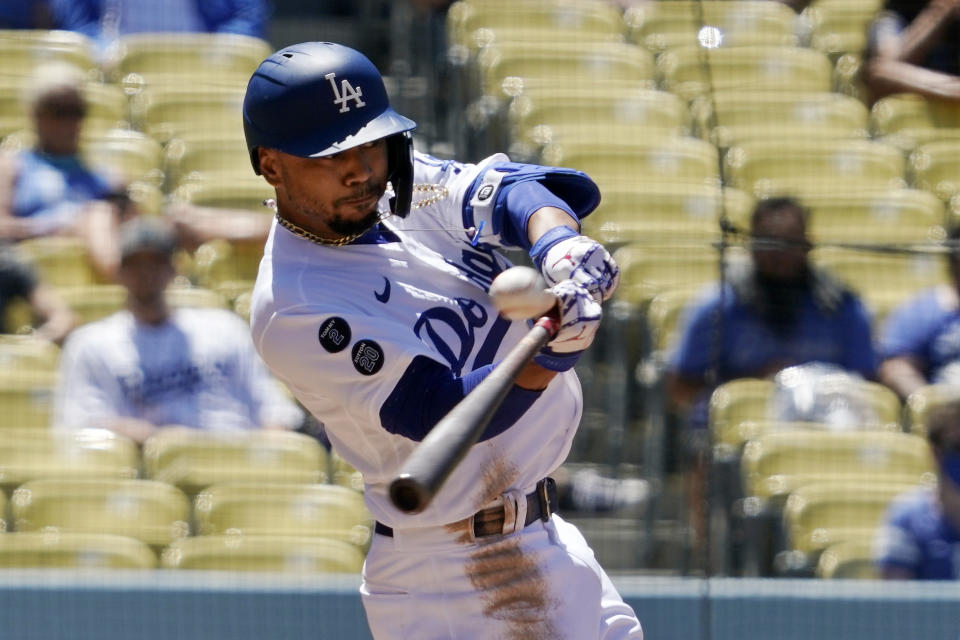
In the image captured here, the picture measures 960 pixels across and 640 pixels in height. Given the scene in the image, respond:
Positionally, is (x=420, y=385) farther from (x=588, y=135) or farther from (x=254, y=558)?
(x=588, y=135)

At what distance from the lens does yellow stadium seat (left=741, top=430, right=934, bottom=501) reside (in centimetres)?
403

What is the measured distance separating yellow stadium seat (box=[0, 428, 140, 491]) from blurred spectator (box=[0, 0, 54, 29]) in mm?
1471

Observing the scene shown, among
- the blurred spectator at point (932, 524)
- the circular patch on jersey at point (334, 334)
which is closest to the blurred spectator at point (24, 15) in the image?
the circular patch on jersey at point (334, 334)

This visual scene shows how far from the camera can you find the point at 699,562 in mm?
3977

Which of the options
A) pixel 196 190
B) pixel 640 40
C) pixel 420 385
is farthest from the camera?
pixel 640 40

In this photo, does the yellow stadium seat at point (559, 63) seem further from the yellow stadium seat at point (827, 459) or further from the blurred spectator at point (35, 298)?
the blurred spectator at point (35, 298)

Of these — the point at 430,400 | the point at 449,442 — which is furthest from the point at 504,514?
the point at 449,442

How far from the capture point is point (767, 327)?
4.03m

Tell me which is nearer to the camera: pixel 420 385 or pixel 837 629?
pixel 420 385

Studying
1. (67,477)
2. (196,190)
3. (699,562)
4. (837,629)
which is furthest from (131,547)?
(837,629)

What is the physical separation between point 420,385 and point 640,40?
324 cm

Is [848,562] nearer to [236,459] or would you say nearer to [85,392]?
[236,459]

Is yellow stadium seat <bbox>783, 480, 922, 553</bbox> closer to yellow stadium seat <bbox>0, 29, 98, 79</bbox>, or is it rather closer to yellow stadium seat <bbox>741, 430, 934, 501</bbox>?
yellow stadium seat <bbox>741, 430, 934, 501</bbox>

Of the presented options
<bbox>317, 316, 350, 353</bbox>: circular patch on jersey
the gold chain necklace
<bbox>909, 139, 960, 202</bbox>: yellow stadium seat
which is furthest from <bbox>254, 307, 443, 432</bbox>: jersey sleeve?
<bbox>909, 139, 960, 202</bbox>: yellow stadium seat
